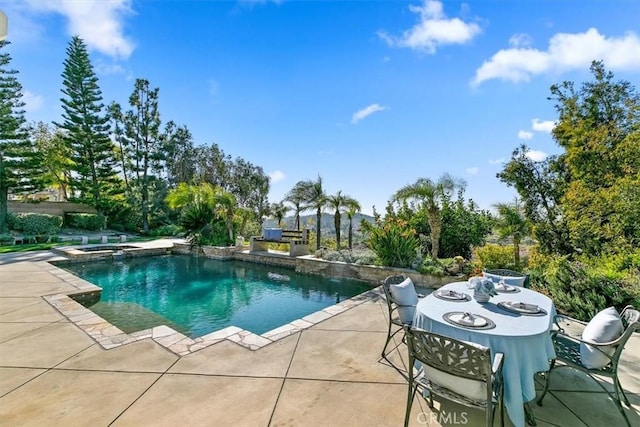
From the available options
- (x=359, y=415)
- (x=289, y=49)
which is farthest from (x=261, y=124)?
(x=359, y=415)

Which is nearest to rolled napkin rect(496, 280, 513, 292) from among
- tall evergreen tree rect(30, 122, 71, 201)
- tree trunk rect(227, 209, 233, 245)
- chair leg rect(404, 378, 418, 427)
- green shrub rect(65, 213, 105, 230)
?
chair leg rect(404, 378, 418, 427)

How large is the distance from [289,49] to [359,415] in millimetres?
8466

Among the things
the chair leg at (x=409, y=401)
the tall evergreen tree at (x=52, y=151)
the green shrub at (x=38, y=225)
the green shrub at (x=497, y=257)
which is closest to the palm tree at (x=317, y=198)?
the green shrub at (x=497, y=257)

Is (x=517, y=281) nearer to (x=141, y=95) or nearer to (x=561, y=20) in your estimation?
(x=561, y=20)

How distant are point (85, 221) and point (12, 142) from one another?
5.64 meters

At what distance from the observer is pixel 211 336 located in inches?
138

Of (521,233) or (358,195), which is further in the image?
(358,195)

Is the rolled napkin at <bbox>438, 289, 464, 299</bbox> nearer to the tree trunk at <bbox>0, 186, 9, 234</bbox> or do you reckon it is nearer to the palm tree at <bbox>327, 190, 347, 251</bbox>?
the palm tree at <bbox>327, 190, 347, 251</bbox>

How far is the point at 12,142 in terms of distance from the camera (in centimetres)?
1499

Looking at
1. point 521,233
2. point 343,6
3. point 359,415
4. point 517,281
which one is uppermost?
point 343,6

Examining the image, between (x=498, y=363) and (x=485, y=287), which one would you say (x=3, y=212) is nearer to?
(x=485, y=287)

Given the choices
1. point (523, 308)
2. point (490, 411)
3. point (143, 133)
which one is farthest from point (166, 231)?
point (490, 411)

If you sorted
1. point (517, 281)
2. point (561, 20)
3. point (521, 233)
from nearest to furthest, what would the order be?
1. point (517, 281)
2. point (561, 20)
3. point (521, 233)

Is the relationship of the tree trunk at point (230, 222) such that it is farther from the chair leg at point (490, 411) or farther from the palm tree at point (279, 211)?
the chair leg at point (490, 411)
